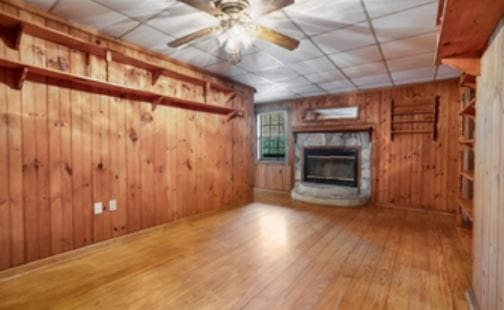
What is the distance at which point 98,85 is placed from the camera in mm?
2738

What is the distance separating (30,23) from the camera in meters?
2.13

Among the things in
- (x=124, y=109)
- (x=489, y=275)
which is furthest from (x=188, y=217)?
(x=489, y=275)

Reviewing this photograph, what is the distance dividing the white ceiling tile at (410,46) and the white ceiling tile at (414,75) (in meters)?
0.80

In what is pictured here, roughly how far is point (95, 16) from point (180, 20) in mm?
785

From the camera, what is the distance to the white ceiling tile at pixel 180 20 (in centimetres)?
221

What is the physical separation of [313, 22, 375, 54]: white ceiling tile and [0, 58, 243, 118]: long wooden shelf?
1.90 m

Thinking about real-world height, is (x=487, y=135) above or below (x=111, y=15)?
below

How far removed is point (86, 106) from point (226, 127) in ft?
7.50

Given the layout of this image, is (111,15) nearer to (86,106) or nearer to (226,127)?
(86,106)

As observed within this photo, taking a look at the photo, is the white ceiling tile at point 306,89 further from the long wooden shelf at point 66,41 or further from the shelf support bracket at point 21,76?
the shelf support bracket at point 21,76

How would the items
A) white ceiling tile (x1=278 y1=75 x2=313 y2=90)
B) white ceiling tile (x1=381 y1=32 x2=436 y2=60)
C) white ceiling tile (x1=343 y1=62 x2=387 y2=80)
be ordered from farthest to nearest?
white ceiling tile (x1=278 y1=75 x2=313 y2=90), white ceiling tile (x1=343 y1=62 x2=387 y2=80), white ceiling tile (x1=381 y1=32 x2=436 y2=60)

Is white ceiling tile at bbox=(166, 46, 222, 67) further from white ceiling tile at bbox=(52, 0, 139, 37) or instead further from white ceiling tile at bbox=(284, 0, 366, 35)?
white ceiling tile at bbox=(284, 0, 366, 35)

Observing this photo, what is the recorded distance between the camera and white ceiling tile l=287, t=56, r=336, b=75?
11.4ft

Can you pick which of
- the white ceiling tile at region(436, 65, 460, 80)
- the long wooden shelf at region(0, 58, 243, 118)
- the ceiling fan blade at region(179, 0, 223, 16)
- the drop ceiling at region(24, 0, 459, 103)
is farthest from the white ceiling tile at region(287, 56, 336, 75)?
the ceiling fan blade at region(179, 0, 223, 16)
